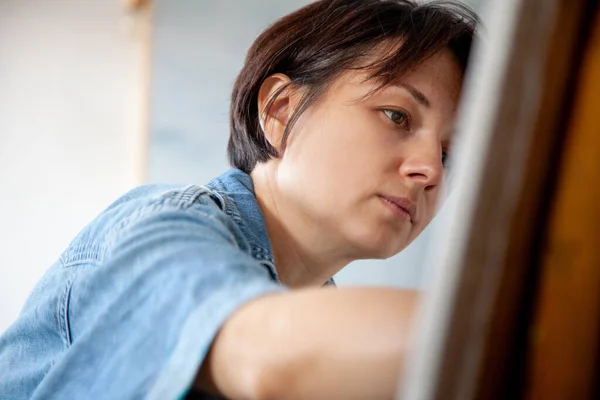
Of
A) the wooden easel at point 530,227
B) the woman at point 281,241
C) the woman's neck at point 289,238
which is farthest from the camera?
the woman's neck at point 289,238

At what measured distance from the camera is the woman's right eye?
63cm

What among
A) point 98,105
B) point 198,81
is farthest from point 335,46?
point 98,105

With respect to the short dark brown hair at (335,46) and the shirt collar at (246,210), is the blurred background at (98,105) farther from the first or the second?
the shirt collar at (246,210)

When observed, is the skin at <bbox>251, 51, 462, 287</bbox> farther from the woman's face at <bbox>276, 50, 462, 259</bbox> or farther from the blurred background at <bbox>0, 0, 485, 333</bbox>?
the blurred background at <bbox>0, 0, 485, 333</bbox>

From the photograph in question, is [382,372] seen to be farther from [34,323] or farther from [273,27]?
[273,27]

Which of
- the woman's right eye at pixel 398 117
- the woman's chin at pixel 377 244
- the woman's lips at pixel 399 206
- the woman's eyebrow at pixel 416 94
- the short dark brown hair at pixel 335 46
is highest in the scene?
the short dark brown hair at pixel 335 46

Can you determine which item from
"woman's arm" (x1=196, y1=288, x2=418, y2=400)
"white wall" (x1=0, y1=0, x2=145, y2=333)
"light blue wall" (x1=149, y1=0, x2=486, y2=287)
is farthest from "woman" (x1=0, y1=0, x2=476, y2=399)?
"white wall" (x1=0, y1=0, x2=145, y2=333)

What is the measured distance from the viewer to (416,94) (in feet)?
2.12

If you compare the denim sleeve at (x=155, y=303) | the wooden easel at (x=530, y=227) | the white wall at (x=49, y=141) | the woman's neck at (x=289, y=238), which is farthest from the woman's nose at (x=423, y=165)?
the white wall at (x=49, y=141)

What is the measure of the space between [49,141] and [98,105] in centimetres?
14

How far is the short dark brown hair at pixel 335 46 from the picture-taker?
0.68 meters

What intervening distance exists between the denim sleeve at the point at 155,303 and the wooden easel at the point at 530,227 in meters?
0.15

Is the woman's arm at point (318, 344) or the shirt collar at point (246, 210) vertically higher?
the shirt collar at point (246, 210)

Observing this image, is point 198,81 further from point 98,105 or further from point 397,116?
point 397,116
